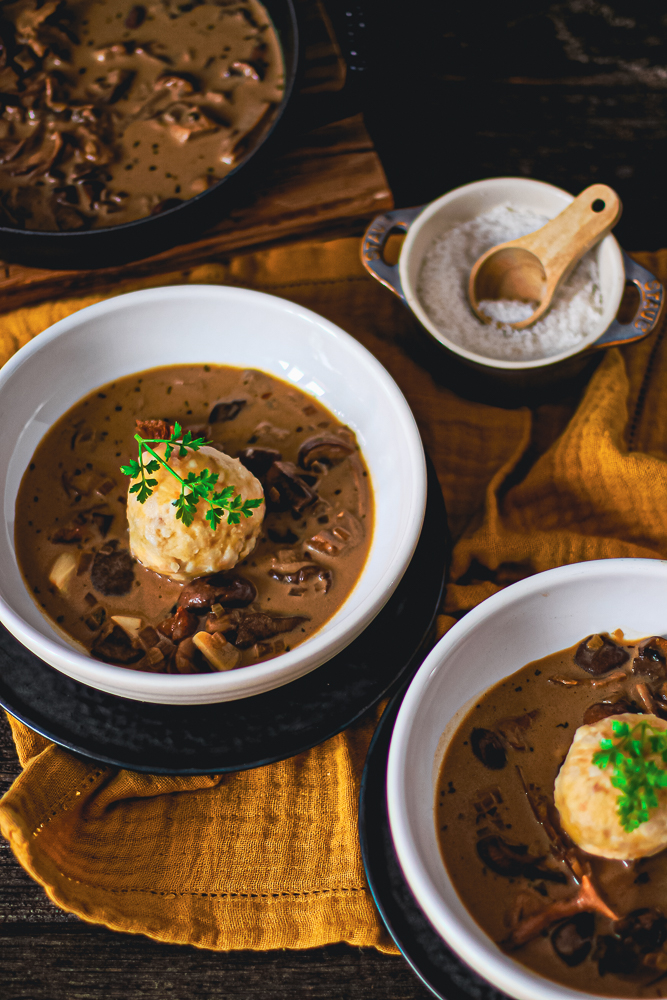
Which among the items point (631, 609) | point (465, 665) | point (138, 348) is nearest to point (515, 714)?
point (465, 665)

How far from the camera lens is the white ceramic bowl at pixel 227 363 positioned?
229cm

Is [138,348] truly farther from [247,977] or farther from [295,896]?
[247,977]

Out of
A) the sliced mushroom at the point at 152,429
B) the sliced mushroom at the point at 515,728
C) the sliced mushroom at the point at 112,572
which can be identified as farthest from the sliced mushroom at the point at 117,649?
the sliced mushroom at the point at 515,728

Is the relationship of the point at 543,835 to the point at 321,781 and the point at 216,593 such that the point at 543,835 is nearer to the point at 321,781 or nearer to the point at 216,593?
the point at 321,781

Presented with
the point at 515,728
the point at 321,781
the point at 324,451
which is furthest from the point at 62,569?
the point at 515,728

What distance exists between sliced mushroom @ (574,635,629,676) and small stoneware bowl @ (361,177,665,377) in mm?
973

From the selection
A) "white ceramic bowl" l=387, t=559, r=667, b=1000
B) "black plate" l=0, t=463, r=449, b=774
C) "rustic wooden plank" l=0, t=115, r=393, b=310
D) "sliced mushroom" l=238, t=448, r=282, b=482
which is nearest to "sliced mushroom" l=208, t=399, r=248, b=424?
"sliced mushroom" l=238, t=448, r=282, b=482

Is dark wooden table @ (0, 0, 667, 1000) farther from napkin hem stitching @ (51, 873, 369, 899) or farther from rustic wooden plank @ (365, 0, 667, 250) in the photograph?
napkin hem stitching @ (51, 873, 369, 899)

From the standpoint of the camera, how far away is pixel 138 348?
2.92 m

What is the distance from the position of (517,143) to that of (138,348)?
7.10 ft

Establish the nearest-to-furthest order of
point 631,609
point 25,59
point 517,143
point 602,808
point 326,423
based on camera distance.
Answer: point 602,808
point 631,609
point 326,423
point 25,59
point 517,143

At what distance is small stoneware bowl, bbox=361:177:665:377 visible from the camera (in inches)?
112

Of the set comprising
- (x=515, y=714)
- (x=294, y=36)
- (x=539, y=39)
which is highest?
(x=294, y=36)

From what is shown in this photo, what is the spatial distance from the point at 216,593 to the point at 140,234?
1306mm
